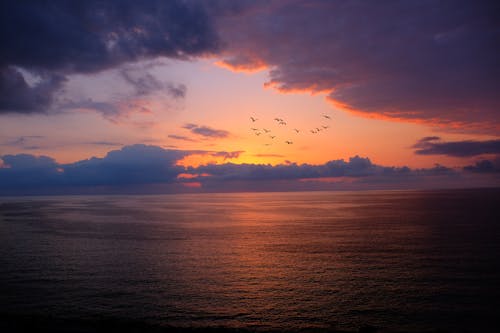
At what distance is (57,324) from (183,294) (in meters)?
10.8

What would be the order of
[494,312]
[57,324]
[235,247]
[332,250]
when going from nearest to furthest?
[57,324], [494,312], [332,250], [235,247]

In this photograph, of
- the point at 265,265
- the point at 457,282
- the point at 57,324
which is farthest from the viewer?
the point at 265,265

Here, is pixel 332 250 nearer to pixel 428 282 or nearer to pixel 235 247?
pixel 235 247

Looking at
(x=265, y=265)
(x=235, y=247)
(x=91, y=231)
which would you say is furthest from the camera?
(x=91, y=231)

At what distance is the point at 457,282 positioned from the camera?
35594mm

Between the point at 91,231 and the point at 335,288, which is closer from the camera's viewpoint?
the point at 335,288

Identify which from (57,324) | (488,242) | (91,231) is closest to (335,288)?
(57,324)

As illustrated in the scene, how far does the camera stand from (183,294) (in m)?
33.1

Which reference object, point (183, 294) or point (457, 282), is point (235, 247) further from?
point (457, 282)

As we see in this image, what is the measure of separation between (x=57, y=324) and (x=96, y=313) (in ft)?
11.7

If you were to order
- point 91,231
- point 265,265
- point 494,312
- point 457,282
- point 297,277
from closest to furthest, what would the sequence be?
point 494,312
point 457,282
point 297,277
point 265,265
point 91,231

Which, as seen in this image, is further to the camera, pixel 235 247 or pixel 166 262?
pixel 235 247

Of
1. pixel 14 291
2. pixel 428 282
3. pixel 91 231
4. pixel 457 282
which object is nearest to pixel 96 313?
pixel 14 291

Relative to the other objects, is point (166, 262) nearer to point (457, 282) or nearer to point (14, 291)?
point (14, 291)
